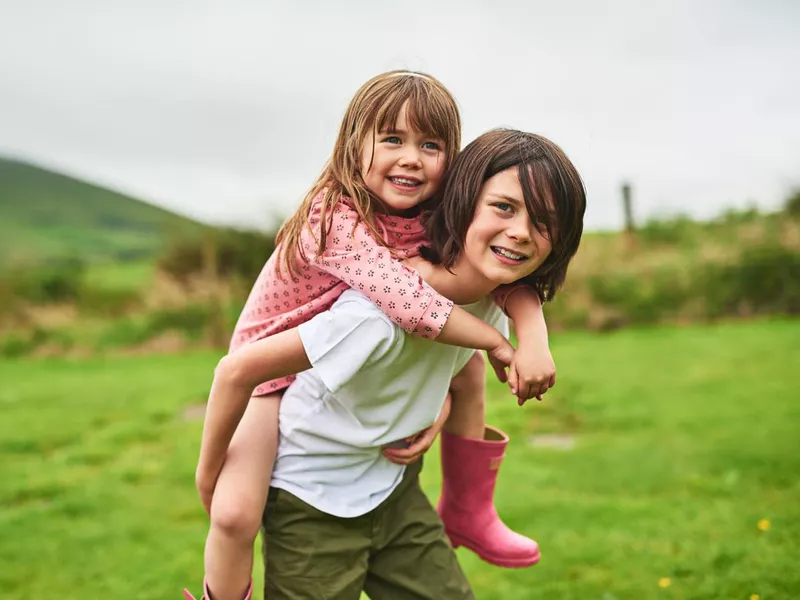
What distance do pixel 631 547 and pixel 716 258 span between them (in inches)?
319

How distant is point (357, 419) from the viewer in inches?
75.8

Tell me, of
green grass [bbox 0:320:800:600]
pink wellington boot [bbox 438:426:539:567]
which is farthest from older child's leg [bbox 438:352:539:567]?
green grass [bbox 0:320:800:600]

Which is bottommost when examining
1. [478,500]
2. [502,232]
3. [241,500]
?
[478,500]

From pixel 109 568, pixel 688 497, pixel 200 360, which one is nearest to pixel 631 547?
pixel 688 497

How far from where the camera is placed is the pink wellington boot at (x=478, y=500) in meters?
2.36

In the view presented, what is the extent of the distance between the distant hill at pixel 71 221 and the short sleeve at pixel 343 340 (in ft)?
34.9

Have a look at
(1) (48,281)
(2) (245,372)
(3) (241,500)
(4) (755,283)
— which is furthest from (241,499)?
(1) (48,281)

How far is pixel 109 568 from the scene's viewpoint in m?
4.29

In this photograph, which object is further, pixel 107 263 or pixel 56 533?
pixel 107 263

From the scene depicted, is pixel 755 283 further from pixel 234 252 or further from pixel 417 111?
pixel 417 111

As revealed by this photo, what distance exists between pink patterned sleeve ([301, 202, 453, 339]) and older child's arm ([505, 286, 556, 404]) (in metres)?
0.19

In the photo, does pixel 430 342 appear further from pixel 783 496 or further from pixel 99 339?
pixel 99 339

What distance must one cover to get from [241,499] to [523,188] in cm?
89

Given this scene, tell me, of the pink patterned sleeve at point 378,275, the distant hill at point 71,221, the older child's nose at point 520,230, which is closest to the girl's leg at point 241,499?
the pink patterned sleeve at point 378,275
